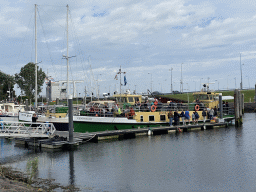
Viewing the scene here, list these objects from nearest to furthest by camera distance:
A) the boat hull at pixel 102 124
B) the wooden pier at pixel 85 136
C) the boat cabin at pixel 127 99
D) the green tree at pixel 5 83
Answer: the wooden pier at pixel 85 136, the boat hull at pixel 102 124, the boat cabin at pixel 127 99, the green tree at pixel 5 83

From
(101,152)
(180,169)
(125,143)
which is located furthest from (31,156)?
(180,169)

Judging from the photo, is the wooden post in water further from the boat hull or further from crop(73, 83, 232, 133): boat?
the boat hull

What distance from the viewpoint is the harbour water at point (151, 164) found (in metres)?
13.1

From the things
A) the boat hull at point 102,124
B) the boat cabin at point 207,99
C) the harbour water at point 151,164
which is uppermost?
the boat cabin at point 207,99

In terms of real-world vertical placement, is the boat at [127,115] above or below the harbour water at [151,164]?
above

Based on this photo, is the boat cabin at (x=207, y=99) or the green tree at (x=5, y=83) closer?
the boat cabin at (x=207, y=99)

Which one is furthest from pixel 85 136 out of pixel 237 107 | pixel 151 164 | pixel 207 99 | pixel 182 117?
pixel 237 107

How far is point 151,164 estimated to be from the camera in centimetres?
1664

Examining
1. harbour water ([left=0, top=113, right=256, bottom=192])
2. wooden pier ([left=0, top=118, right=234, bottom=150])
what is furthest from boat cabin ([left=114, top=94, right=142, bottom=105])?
harbour water ([left=0, top=113, right=256, bottom=192])

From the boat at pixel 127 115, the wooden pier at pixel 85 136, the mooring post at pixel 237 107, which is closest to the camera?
the wooden pier at pixel 85 136

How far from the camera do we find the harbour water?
1312 cm

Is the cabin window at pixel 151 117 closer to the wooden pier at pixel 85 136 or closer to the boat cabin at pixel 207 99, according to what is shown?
the wooden pier at pixel 85 136

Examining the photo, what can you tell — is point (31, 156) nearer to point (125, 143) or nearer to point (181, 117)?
point (125, 143)

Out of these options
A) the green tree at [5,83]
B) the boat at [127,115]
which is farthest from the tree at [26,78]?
the boat at [127,115]
